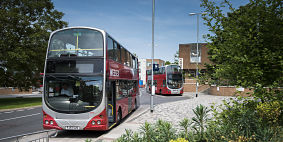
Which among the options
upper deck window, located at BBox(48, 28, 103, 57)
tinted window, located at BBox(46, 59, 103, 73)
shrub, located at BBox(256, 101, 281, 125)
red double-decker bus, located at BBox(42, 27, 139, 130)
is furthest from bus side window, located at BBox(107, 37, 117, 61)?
shrub, located at BBox(256, 101, 281, 125)

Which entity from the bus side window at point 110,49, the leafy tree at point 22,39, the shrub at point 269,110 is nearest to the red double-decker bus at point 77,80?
the bus side window at point 110,49

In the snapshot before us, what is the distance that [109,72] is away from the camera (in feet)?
30.0

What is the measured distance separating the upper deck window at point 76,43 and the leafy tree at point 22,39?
13453mm

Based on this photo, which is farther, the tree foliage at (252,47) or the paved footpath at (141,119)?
the paved footpath at (141,119)

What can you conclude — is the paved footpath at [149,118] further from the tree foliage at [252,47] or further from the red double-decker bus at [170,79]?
the red double-decker bus at [170,79]

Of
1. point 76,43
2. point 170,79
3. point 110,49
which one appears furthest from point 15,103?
point 170,79

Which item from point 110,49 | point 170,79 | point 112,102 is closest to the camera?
point 110,49

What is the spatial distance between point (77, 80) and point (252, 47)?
596 cm

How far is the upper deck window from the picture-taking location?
28.7 feet

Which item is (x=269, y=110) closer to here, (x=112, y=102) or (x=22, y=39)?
(x=112, y=102)

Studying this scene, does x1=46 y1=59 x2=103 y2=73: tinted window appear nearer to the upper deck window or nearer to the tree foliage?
the upper deck window

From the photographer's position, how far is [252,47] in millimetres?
4516

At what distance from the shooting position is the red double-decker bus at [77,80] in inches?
327

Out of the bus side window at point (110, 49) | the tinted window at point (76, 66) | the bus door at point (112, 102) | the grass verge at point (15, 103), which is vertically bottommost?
the grass verge at point (15, 103)
